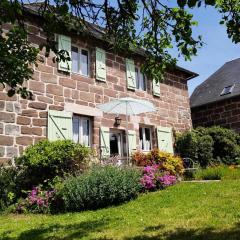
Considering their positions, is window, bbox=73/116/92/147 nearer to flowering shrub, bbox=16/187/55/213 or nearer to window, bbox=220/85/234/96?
flowering shrub, bbox=16/187/55/213

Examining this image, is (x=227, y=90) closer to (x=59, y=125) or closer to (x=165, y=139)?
(x=165, y=139)

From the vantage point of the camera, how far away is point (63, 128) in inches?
467

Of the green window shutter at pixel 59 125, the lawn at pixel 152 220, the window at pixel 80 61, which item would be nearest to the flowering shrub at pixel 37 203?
the lawn at pixel 152 220

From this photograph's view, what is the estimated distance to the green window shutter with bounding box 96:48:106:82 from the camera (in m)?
13.7

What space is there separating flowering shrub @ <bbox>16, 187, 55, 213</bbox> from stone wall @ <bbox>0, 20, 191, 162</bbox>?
1.68 m

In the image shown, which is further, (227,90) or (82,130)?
(227,90)

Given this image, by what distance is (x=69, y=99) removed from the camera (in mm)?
12531

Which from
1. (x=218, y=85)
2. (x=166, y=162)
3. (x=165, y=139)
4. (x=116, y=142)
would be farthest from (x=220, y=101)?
(x=166, y=162)

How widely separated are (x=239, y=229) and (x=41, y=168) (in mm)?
6298

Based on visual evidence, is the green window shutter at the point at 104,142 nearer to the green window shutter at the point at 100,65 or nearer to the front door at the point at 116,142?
the front door at the point at 116,142

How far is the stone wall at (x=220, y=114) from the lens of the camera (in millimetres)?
18266

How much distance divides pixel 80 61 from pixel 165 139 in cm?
475

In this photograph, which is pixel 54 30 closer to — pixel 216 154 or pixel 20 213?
pixel 20 213

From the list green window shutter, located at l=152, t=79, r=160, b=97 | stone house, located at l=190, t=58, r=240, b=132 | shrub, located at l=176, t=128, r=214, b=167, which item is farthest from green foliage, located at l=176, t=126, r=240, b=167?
green window shutter, located at l=152, t=79, r=160, b=97
